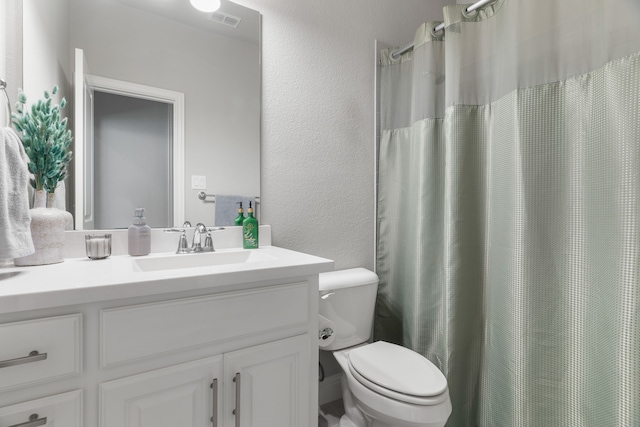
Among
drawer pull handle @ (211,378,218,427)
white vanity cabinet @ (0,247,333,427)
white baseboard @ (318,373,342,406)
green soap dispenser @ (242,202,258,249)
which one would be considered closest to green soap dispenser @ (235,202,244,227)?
green soap dispenser @ (242,202,258,249)

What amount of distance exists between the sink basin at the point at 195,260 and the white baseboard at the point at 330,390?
91cm

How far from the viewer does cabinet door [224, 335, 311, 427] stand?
3.23 ft

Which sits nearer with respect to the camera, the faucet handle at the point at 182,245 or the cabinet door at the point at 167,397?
the cabinet door at the point at 167,397

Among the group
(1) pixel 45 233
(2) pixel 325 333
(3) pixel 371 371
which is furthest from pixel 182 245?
(3) pixel 371 371

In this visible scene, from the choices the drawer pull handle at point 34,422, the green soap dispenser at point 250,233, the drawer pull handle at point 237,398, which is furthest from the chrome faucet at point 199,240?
the drawer pull handle at point 34,422

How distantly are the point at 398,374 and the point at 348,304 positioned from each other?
403 mm

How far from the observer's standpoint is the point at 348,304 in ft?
5.19

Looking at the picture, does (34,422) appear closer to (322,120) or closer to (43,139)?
(43,139)

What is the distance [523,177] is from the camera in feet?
3.98

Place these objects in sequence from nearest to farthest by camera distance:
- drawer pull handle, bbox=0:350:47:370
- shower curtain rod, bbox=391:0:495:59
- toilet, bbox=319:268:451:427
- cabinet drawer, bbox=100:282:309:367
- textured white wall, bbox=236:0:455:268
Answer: drawer pull handle, bbox=0:350:47:370
cabinet drawer, bbox=100:282:309:367
toilet, bbox=319:268:451:427
shower curtain rod, bbox=391:0:495:59
textured white wall, bbox=236:0:455:268

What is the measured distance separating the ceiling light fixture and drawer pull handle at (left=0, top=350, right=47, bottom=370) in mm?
1414

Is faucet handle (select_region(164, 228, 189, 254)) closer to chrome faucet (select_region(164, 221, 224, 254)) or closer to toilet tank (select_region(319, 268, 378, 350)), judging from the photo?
chrome faucet (select_region(164, 221, 224, 254))

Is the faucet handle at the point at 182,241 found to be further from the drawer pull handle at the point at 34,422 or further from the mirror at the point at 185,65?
the drawer pull handle at the point at 34,422

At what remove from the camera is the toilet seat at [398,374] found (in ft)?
3.77
